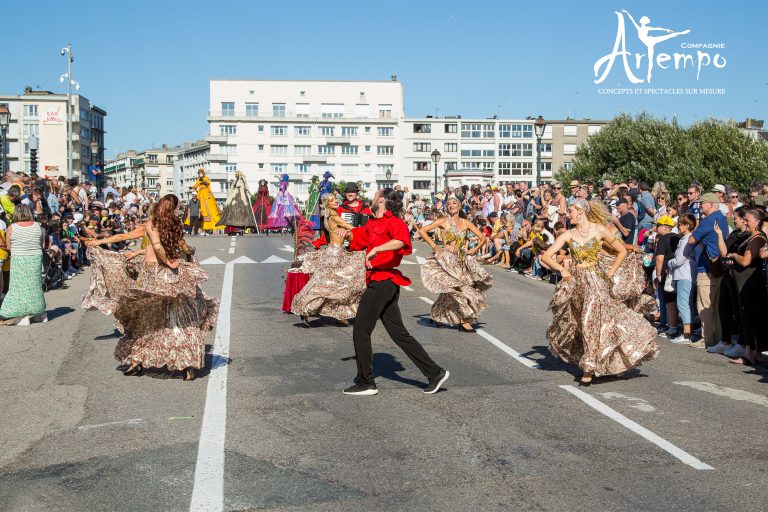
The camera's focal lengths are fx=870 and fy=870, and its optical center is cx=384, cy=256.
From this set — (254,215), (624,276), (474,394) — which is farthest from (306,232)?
(254,215)

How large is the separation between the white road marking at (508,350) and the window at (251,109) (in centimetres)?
12000

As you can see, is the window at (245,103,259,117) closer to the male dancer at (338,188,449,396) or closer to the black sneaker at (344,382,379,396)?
the male dancer at (338,188,449,396)

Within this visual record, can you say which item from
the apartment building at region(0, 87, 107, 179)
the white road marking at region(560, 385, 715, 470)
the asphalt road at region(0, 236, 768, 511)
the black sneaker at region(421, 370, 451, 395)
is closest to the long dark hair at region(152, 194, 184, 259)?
the asphalt road at region(0, 236, 768, 511)

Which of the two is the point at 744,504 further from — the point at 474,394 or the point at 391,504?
the point at 474,394

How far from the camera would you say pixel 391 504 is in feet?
17.5

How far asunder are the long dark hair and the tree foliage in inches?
2198

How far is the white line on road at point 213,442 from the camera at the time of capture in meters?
5.41

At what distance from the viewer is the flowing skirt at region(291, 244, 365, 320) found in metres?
13.0

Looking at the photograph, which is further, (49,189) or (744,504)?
(49,189)

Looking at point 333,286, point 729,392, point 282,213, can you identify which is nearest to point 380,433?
point 729,392

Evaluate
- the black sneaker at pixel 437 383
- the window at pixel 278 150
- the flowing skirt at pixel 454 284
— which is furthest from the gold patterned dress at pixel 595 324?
the window at pixel 278 150

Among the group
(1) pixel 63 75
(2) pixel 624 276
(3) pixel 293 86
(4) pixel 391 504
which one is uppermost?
(3) pixel 293 86

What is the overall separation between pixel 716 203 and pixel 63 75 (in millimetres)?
47744

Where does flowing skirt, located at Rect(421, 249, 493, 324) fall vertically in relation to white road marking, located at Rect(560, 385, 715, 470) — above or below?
above
